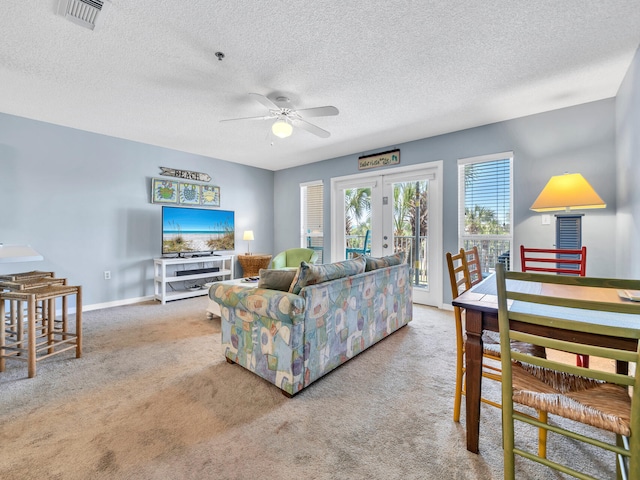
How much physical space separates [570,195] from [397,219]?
99.7 inches

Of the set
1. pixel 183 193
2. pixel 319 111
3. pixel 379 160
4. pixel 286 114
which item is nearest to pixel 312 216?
pixel 379 160

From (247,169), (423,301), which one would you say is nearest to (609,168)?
(423,301)

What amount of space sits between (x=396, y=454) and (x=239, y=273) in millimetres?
4782

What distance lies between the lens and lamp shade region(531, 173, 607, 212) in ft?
6.61

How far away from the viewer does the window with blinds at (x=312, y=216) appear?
18.3 feet

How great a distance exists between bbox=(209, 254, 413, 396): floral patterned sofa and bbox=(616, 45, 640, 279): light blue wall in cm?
207

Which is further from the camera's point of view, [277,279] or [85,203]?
[85,203]

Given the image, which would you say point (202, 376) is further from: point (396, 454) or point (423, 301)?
point (423, 301)

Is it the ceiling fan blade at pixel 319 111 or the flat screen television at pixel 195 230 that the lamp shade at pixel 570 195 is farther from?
the flat screen television at pixel 195 230

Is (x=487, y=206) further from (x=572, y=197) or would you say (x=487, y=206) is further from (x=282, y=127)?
(x=282, y=127)

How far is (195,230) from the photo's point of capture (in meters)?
4.89

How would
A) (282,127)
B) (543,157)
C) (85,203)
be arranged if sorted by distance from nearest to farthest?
(282,127) < (543,157) < (85,203)

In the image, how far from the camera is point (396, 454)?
141 centimetres

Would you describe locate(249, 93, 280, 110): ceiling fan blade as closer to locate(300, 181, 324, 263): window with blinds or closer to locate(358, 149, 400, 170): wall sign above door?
locate(358, 149, 400, 170): wall sign above door
